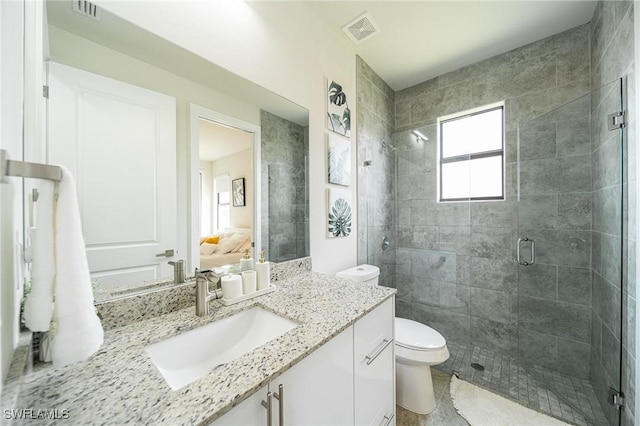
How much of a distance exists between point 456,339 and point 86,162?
2.93m

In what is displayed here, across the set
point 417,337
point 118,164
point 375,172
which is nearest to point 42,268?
point 118,164

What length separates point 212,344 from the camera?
2.90 ft

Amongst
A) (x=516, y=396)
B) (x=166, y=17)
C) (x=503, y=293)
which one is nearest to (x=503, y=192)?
(x=503, y=293)

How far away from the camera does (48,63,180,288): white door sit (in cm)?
74

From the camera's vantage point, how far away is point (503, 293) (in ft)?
6.82

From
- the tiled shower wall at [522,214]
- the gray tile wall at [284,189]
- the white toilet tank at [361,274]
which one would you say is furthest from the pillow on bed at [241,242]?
the tiled shower wall at [522,214]

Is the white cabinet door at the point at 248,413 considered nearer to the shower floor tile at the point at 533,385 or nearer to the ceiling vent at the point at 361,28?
the shower floor tile at the point at 533,385

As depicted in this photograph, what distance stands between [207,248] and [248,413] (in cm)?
71

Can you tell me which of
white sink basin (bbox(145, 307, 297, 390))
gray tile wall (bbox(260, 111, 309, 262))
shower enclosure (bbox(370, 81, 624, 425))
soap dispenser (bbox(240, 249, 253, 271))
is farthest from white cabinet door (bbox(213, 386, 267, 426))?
shower enclosure (bbox(370, 81, 624, 425))

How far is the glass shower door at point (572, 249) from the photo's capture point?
142 cm

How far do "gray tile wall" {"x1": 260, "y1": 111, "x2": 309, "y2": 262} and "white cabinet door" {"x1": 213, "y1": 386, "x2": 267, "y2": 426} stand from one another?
83 centimetres

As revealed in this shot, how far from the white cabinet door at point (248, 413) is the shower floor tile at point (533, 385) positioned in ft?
6.42

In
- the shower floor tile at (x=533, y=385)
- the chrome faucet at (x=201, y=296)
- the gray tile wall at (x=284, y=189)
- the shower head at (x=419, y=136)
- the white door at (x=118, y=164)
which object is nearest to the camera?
the white door at (x=118, y=164)

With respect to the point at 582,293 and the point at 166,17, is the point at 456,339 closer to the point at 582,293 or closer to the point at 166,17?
the point at 582,293
